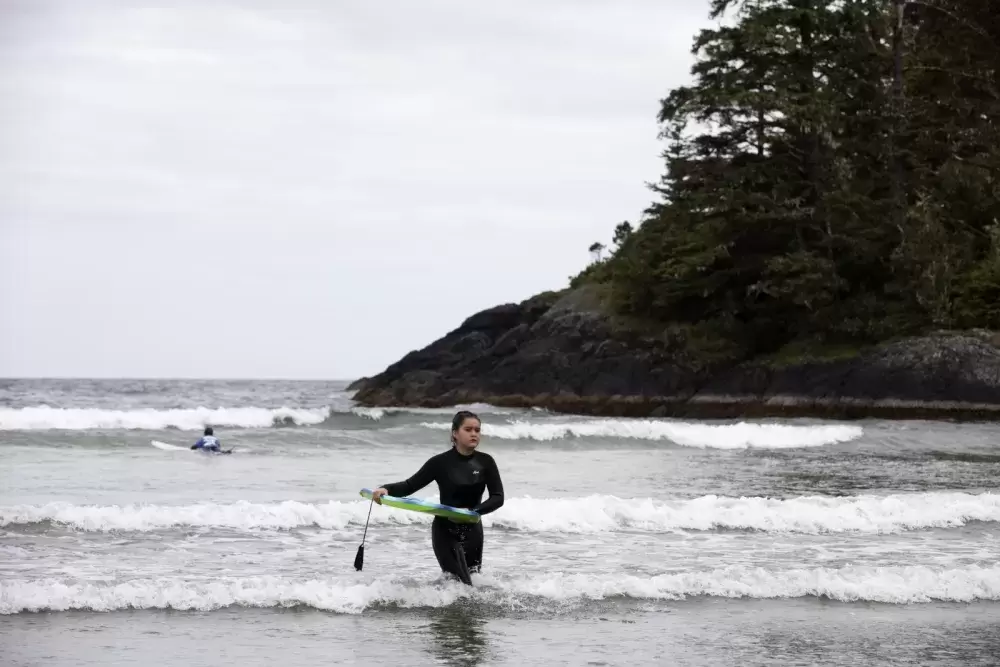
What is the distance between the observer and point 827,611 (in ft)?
30.1

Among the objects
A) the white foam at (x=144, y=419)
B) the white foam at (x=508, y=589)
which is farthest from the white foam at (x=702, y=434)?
the white foam at (x=508, y=589)

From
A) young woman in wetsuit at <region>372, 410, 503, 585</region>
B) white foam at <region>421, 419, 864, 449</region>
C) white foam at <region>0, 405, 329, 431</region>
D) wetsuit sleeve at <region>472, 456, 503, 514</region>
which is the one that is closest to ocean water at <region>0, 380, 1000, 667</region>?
young woman in wetsuit at <region>372, 410, 503, 585</region>

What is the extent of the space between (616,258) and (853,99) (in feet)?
45.1

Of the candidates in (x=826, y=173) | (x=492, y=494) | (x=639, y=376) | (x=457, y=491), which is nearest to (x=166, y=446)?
(x=457, y=491)

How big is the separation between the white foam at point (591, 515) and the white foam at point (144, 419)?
2347 centimetres

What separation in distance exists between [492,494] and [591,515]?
5.69 meters

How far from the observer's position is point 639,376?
52.2m

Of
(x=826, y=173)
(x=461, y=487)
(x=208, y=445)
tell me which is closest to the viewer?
(x=461, y=487)

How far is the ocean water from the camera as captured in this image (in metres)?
7.76

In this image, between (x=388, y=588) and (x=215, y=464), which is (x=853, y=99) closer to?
(x=215, y=464)

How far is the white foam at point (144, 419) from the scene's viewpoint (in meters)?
37.8

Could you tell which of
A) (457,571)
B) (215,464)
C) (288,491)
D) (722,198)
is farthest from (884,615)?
(722,198)

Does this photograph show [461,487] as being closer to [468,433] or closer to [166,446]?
[468,433]

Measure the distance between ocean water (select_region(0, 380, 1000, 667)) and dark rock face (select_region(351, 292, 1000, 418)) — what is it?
67.8 ft
